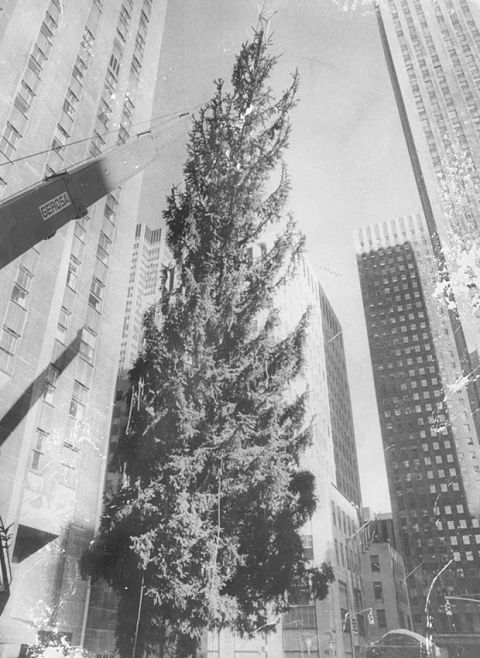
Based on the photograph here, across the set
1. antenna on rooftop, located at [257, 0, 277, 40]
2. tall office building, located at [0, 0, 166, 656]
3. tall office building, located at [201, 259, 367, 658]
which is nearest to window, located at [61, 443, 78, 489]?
tall office building, located at [0, 0, 166, 656]

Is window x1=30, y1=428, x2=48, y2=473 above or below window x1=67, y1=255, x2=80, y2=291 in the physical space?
below

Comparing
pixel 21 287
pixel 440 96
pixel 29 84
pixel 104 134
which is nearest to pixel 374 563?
pixel 440 96

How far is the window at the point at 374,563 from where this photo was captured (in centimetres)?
4610

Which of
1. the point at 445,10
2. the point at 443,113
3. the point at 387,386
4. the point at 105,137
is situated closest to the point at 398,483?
the point at 387,386

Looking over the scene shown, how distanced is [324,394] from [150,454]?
4347 cm

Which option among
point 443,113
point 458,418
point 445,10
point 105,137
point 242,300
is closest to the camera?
point 242,300

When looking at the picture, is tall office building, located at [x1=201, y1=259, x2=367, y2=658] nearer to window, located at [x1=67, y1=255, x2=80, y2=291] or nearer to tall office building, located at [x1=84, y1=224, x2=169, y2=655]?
tall office building, located at [x1=84, y1=224, x2=169, y2=655]

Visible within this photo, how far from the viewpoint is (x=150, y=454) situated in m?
7.78

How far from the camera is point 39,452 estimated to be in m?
17.8

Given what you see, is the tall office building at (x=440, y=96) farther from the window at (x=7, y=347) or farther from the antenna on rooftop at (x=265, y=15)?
the window at (x=7, y=347)

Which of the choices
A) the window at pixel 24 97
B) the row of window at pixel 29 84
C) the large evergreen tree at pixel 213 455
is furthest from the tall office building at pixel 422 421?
the window at pixel 24 97

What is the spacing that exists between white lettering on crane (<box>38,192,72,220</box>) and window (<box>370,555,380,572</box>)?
4815 centimetres

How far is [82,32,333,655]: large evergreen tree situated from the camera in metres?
6.91

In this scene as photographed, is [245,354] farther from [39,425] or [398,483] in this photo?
[398,483]
